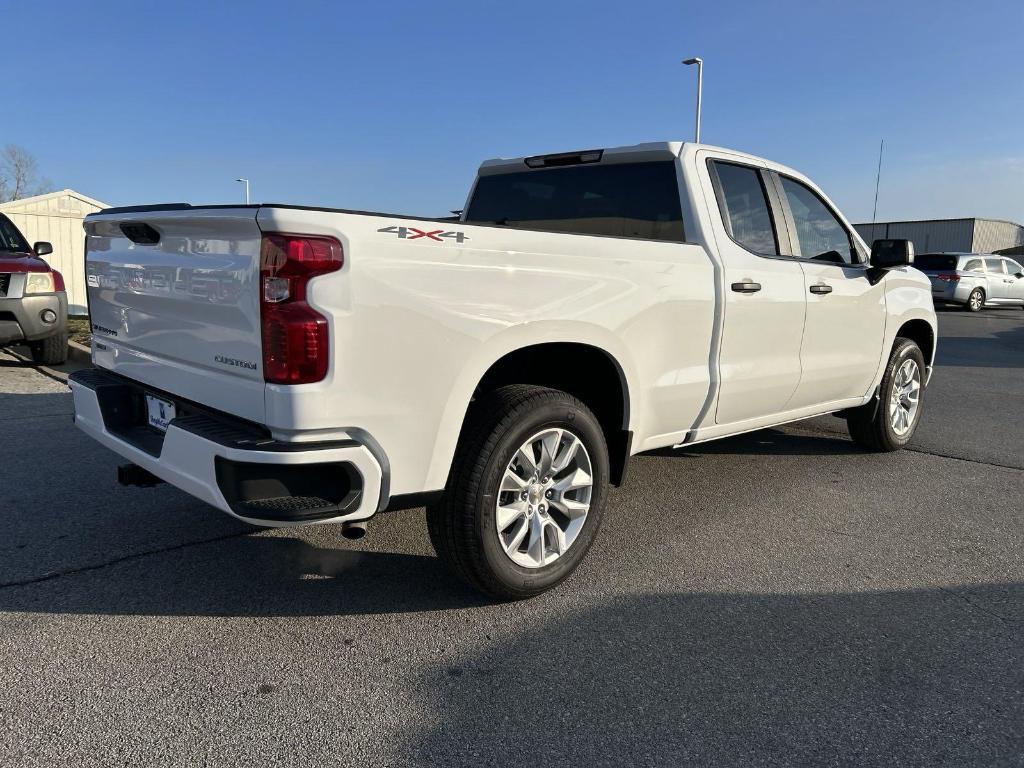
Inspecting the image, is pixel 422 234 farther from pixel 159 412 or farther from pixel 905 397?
pixel 905 397

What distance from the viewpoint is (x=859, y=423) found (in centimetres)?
560

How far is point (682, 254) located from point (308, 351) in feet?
6.40

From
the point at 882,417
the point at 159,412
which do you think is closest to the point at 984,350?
the point at 882,417

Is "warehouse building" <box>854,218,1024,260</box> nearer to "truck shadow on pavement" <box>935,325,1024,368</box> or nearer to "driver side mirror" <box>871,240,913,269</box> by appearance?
"truck shadow on pavement" <box>935,325,1024,368</box>

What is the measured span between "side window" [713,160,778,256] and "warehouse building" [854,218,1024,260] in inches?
1531

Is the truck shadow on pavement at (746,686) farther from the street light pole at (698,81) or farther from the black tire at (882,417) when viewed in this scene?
the street light pole at (698,81)

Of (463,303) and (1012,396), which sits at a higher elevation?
(463,303)

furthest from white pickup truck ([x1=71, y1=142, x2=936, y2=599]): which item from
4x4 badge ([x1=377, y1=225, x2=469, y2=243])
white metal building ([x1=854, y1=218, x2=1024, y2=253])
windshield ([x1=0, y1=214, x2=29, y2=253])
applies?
white metal building ([x1=854, y1=218, x2=1024, y2=253])

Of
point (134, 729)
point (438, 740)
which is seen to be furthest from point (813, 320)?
point (134, 729)

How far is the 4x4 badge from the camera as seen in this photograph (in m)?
2.64

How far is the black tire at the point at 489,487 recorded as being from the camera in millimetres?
2951

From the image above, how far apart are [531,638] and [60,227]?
1751 cm

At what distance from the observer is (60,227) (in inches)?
669

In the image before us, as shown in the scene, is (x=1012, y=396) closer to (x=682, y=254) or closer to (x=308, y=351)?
(x=682, y=254)
